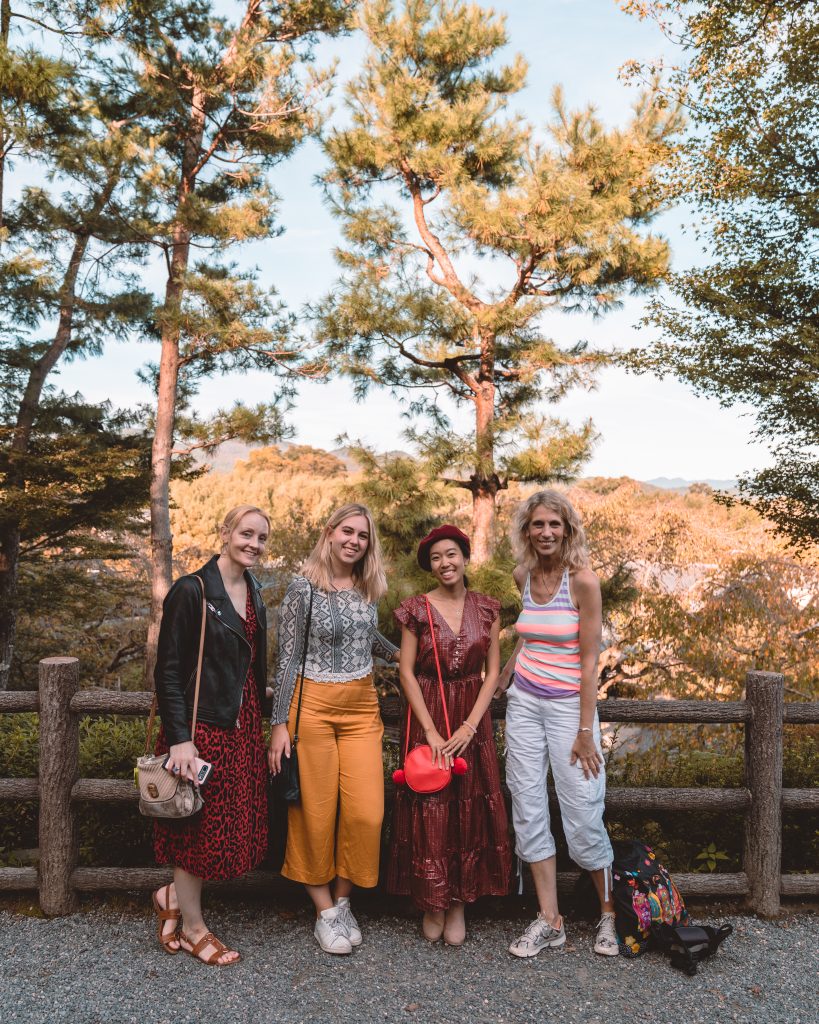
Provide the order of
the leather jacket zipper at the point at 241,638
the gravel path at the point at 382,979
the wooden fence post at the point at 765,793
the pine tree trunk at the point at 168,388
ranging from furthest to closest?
the pine tree trunk at the point at 168,388, the wooden fence post at the point at 765,793, the leather jacket zipper at the point at 241,638, the gravel path at the point at 382,979

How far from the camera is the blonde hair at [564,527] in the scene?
2959 mm

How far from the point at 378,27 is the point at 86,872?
14660 mm

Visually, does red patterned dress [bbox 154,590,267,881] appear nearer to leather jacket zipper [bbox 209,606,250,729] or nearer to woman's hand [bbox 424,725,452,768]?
leather jacket zipper [bbox 209,606,250,729]

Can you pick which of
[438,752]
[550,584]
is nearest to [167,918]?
[438,752]

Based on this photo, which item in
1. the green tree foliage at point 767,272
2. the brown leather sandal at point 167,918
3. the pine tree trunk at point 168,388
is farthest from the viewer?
the pine tree trunk at point 168,388

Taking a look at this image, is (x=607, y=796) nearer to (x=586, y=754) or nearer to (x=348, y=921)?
(x=586, y=754)

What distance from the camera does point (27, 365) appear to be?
1546cm

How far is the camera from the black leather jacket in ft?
8.79

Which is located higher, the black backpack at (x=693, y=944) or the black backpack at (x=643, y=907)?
the black backpack at (x=643, y=907)

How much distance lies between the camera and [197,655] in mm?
2742

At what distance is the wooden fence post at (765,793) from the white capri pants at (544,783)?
88cm

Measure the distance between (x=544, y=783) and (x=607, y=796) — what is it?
0.50m

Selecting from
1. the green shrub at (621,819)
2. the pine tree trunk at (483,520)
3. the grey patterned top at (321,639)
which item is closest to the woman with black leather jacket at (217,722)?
the grey patterned top at (321,639)

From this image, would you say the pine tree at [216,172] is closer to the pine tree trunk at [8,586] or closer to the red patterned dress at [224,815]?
the pine tree trunk at [8,586]
